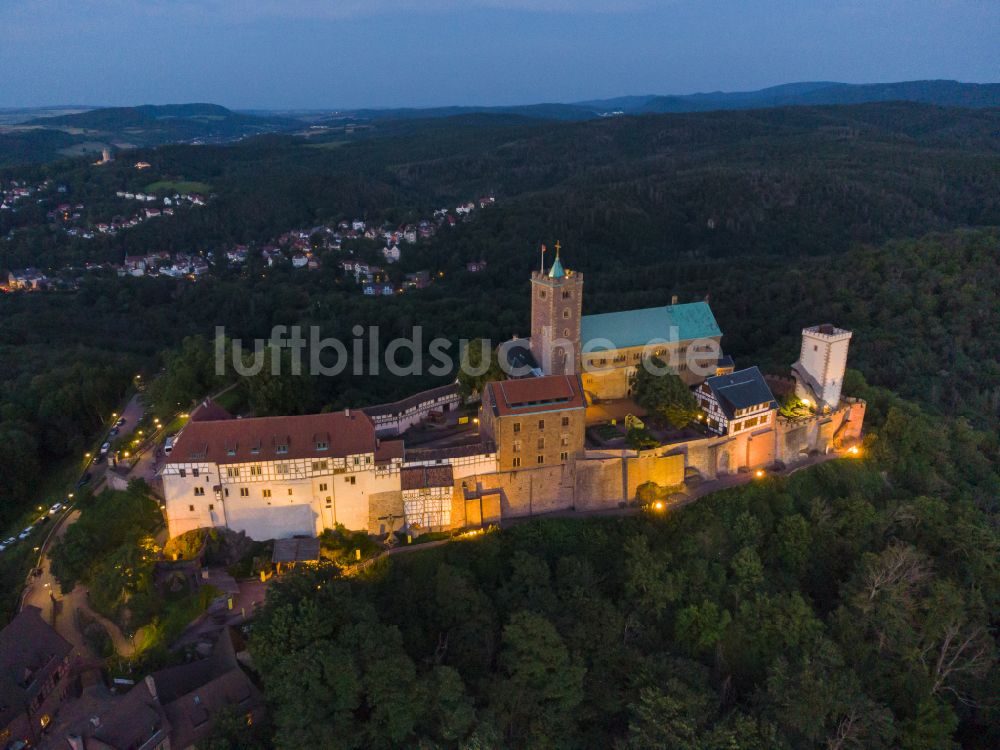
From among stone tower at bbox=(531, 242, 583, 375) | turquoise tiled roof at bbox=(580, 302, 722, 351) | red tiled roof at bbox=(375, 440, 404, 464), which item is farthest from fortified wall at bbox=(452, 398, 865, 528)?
turquoise tiled roof at bbox=(580, 302, 722, 351)

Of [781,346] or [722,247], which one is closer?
[781,346]

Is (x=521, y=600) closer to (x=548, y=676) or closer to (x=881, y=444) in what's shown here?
(x=548, y=676)

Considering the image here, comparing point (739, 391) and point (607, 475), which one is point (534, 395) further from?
point (739, 391)

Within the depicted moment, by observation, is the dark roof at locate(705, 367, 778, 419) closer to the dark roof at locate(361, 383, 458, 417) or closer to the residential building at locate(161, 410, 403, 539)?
the dark roof at locate(361, 383, 458, 417)

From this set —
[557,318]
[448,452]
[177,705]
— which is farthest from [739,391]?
[177,705]

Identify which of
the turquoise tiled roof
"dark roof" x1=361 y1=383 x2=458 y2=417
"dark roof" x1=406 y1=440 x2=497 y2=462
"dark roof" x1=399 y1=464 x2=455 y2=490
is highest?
the turquoise tiled roof

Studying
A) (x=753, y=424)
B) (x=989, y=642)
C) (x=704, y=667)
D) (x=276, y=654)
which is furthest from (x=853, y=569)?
(x=276, y=654)
